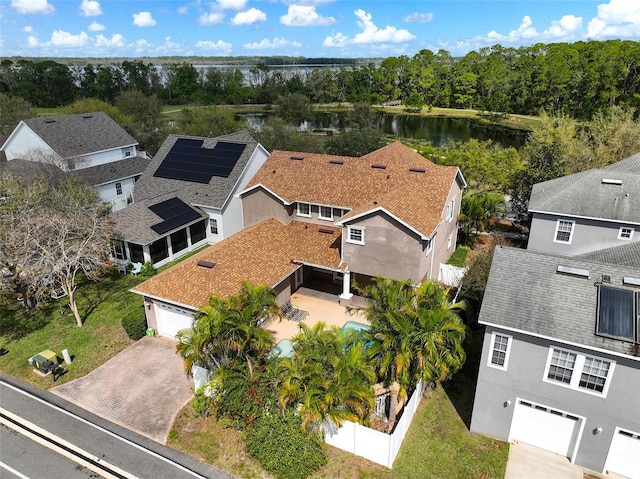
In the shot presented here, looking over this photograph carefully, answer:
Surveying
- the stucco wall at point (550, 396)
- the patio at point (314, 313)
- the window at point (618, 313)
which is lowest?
the patio at point (314, 313)

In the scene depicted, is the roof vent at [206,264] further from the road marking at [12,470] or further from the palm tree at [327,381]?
the road marking at [12,470]

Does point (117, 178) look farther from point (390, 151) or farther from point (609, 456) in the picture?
point (609, 456)

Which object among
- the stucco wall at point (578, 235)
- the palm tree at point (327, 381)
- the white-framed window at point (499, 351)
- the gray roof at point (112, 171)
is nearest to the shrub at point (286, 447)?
the palm tree at point (327, 381)

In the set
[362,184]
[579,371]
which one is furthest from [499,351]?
[362,184]

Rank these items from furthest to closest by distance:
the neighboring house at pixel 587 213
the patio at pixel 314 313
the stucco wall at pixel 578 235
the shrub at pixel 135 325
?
the stucco wall at pixel 578 235
the neighboring house at pixel 587 213
the patio at pixel 314 313
the shrub at pixel 135 325

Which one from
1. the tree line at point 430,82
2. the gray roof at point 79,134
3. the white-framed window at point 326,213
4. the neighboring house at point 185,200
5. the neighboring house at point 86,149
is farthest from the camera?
→ the tree line at point 430,82

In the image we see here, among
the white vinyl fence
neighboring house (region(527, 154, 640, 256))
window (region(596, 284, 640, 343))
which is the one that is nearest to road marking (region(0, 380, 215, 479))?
the white vinyl fence

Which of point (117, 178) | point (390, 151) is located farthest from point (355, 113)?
point (117, 178)

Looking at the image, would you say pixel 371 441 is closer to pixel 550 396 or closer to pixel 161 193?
pixel 550 396
